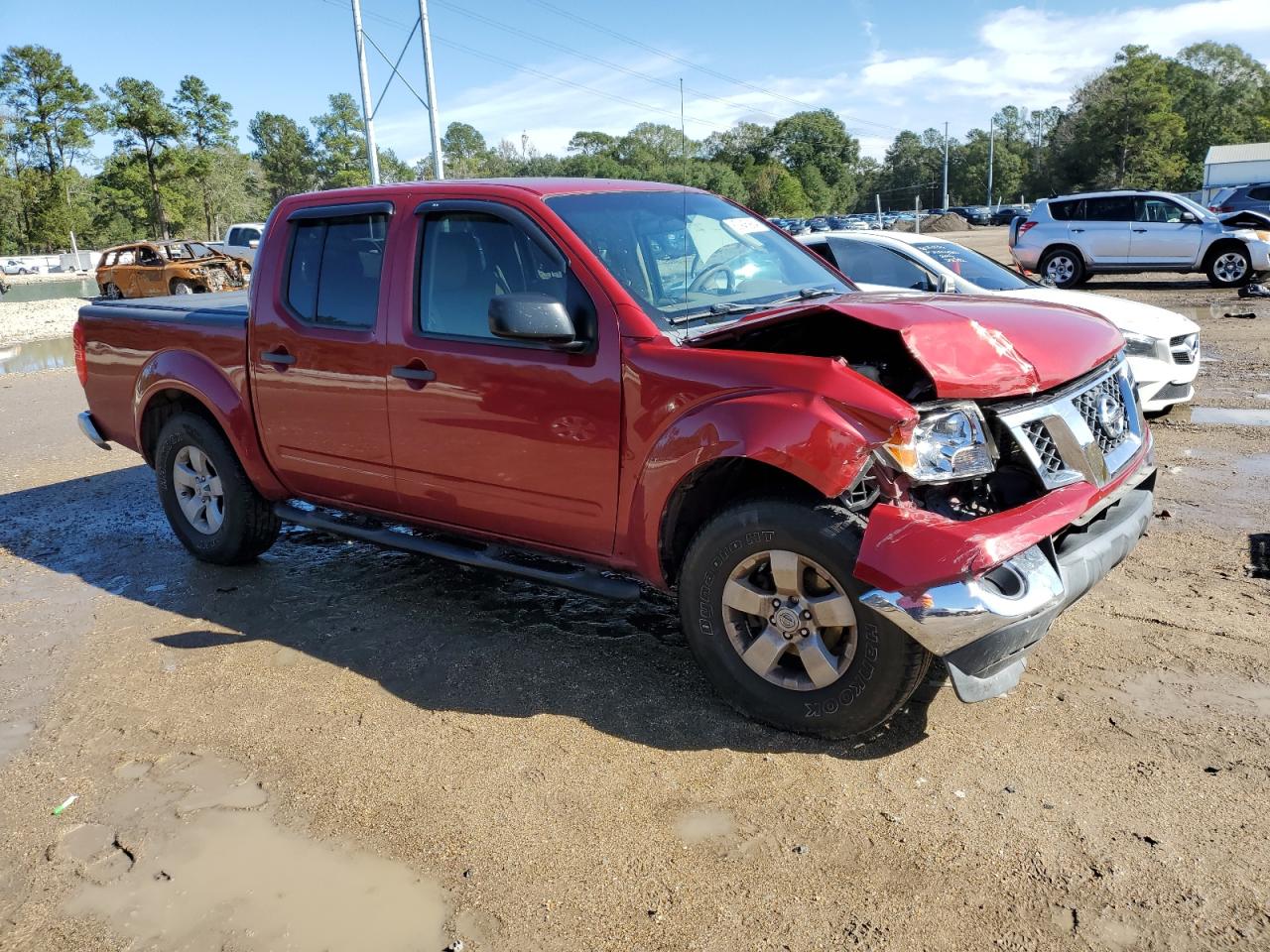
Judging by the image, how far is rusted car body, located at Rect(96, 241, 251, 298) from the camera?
24.8m

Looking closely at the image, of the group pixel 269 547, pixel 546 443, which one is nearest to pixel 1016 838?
pixel 546 443

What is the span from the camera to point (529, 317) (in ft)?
11.6

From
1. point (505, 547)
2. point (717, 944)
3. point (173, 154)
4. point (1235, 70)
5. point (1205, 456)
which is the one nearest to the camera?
point (717, 944)

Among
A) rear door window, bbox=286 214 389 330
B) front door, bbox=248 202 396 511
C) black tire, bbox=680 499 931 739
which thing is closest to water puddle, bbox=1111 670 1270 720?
black tire, bbox=680 499 931 739

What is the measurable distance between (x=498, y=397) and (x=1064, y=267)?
17.3m

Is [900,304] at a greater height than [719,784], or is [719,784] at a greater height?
[900,304]

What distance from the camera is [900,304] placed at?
11.3 ft

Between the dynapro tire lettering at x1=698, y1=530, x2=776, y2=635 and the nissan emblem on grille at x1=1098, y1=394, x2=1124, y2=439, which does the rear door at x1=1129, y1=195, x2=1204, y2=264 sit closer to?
the nissan emblem on grille at x1=1098, y1=394, x2=1124, y2=439

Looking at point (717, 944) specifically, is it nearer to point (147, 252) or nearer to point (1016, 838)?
point (1016, 838)

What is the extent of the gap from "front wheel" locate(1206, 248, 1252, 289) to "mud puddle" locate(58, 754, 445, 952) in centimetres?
1914

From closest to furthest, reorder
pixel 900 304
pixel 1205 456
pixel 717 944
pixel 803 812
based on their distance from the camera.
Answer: pixel 717 944, pixel 803 812, pixel 900 304, pixel 1205 456

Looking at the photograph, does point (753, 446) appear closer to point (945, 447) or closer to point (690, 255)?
point (945, 447)

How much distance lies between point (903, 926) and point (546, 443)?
2.11 metres

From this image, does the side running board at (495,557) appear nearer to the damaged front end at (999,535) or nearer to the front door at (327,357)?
the front door at (327,357)
